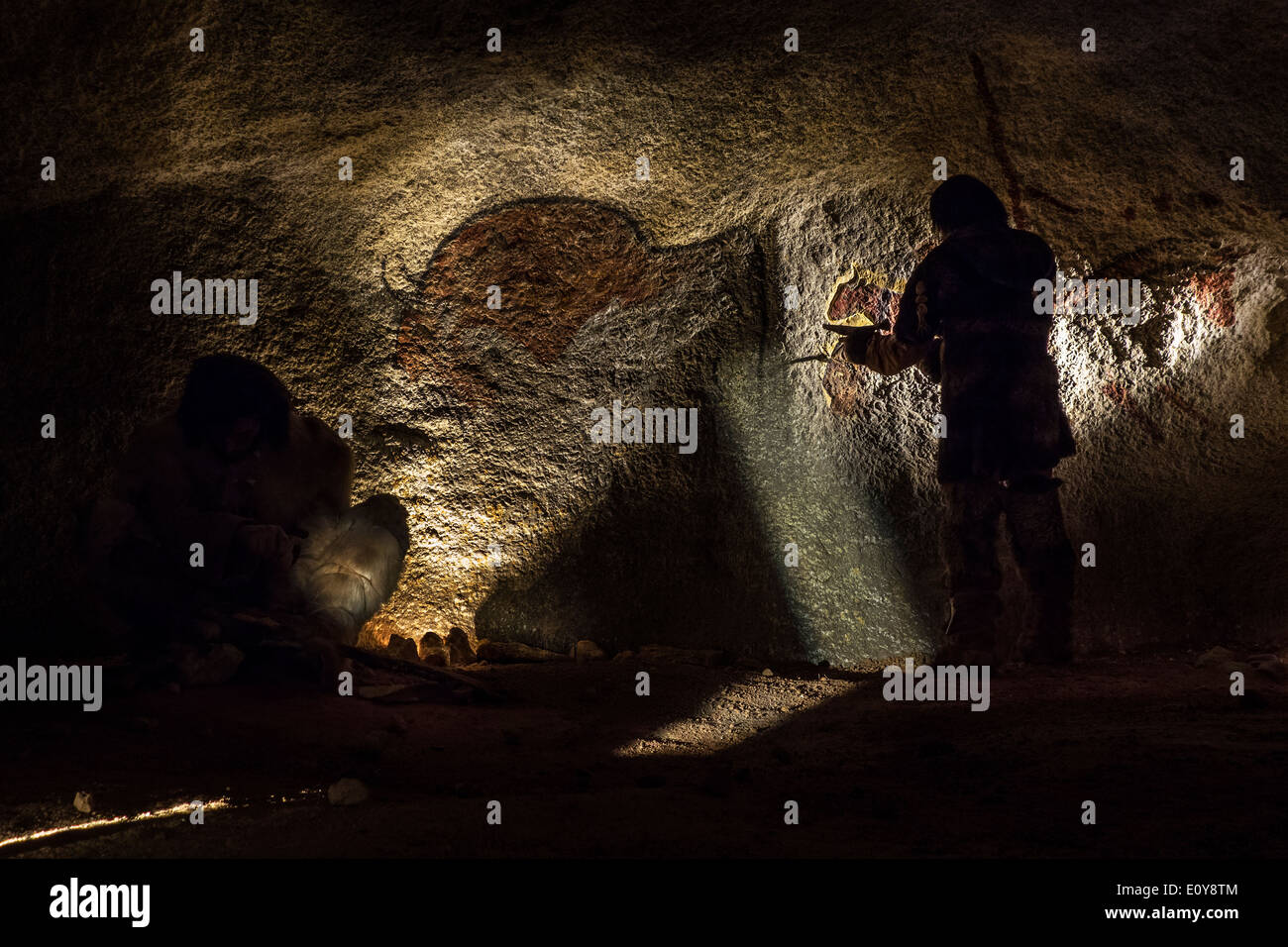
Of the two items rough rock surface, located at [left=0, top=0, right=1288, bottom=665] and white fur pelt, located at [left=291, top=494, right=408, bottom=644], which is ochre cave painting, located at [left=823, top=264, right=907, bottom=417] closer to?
rough rock surface, located at [left=0, top=0, right=1288, bottom=665]

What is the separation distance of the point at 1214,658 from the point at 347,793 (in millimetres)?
4034

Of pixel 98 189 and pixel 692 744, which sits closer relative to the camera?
pixel 692 744

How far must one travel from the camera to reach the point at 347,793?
235cm

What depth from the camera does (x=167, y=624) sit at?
12.3ft

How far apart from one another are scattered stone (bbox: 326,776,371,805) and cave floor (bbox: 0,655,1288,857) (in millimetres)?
35

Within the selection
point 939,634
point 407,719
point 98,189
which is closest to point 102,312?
point 98,189

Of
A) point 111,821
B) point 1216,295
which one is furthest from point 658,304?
point 111,821

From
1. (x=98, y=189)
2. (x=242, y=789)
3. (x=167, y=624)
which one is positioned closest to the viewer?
(x=242, y=789)

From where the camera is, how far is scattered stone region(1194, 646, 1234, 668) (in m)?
4.61

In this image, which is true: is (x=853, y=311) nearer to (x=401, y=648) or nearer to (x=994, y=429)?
(x=994, y=429)

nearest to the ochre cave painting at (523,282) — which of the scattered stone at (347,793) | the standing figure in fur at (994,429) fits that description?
the standing figure in fur at (994,429)

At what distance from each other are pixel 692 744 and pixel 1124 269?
363 cm

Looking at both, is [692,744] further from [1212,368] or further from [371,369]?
[1212,368]

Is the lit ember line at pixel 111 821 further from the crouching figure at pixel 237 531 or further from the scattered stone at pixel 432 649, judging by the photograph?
the scattered stone at pixel 432 649
